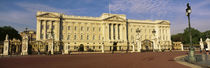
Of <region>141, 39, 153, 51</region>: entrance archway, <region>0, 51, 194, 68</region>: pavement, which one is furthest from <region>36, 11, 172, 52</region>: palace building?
<region>0, 51, 194, 68</region>: pavement

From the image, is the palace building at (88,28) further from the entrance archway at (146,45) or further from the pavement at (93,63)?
the pavement at (93,63)

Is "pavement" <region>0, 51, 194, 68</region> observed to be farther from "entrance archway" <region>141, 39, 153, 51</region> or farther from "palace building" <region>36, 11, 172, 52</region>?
"palace building" <region>36, 11, 172, 52</region>

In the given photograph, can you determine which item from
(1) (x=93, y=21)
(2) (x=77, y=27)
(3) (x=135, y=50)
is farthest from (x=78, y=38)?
(3) (x=135, y=50)

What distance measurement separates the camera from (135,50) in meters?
35.2

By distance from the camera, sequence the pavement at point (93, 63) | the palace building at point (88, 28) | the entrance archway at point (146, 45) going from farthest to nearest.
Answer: the palace building at point (88, 28)
the entrance archway at point (146, 45)
the pavement at point (93, 63)

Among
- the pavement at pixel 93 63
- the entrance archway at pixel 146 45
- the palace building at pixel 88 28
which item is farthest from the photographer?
the palace building at pixel 88 28

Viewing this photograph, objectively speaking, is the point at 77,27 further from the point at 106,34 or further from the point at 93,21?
the point at 106,34

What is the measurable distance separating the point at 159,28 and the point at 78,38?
43.7 metres

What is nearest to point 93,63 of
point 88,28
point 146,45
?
point 146,45

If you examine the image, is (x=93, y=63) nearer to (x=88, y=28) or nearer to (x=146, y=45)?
(x=146, y=45)

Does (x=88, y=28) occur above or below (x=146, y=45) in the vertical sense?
above

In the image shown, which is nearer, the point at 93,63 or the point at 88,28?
the point at 93,63

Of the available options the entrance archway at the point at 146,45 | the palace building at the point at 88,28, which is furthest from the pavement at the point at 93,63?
the palace building at the point at 88,28

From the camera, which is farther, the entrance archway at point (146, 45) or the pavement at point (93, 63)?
the entrance archway at point (146, 45)
